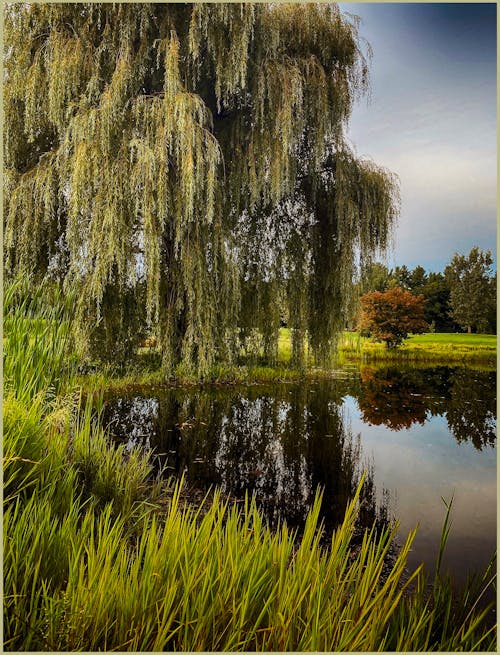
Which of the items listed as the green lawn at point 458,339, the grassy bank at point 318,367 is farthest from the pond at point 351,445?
the green lawn at point 458,339

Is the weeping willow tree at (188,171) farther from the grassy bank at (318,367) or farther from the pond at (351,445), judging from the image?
the pond at (351,445)

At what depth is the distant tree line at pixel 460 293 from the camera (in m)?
2.93

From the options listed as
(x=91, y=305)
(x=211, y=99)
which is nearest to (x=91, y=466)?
(x=91, y=305)

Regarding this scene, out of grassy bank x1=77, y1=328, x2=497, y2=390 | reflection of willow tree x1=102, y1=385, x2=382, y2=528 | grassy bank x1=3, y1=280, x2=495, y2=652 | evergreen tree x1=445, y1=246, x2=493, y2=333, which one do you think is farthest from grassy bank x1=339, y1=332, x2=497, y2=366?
grassy bank x1=3, y1=280, x2=495, y2=652

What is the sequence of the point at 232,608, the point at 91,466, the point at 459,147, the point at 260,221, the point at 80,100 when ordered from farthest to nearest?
the point at 260,221, the point at 80,100, the point at 459,147, the point at 91,466, the point at 232,608

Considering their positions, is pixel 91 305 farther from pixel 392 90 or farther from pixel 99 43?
pixel 392 90

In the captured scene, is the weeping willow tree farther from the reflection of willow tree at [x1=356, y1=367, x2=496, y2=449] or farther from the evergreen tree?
the evergreen tree

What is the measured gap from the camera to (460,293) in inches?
125

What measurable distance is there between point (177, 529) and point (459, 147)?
8.63 feet

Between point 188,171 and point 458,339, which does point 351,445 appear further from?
point 188,171

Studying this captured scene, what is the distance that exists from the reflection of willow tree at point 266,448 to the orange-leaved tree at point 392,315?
0.91m

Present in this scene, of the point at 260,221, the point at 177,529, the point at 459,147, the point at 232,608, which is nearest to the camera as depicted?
the point at 232,608

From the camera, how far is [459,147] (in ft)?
8.38

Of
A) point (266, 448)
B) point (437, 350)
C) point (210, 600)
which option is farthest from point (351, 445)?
point (210, 600)
